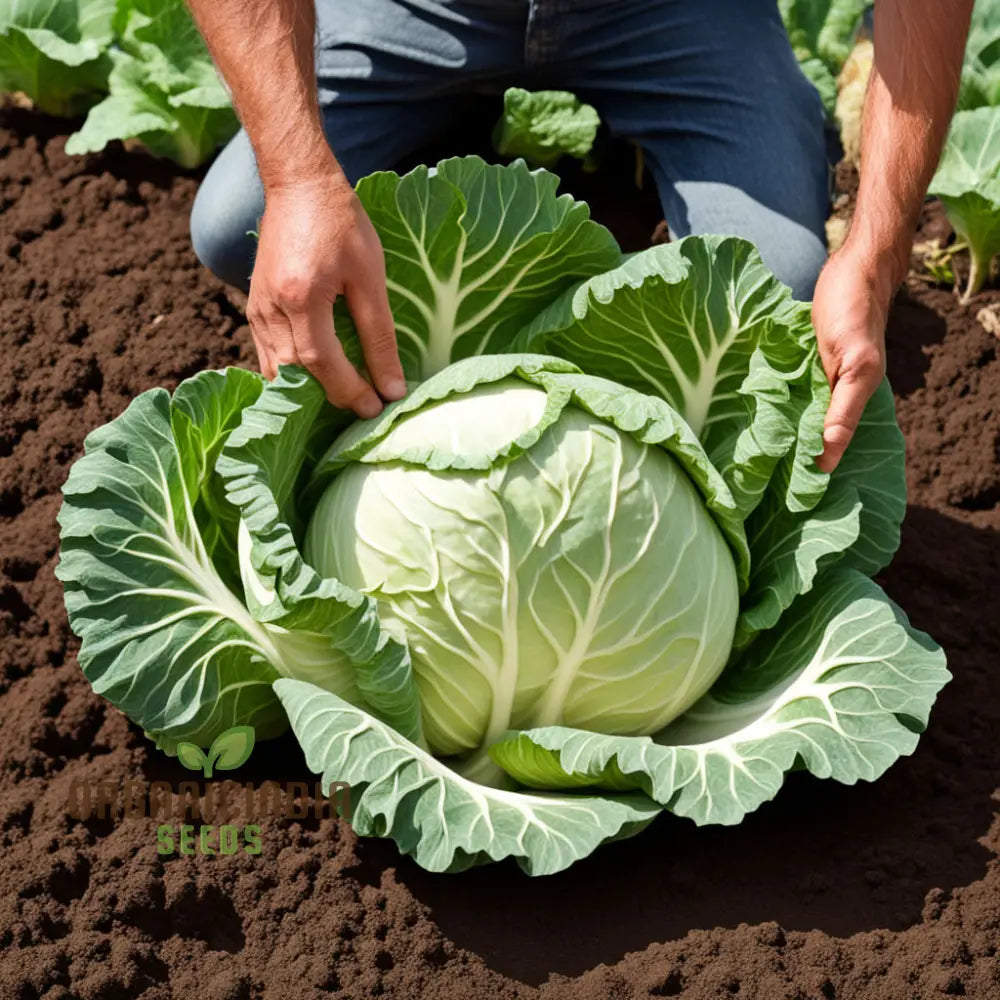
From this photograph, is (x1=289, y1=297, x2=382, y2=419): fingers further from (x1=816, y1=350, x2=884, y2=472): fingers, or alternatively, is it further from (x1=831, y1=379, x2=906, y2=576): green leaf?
(x1=831, y1=379, x2=906, y2=576): green leaf

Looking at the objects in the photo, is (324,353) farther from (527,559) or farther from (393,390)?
(527,559)

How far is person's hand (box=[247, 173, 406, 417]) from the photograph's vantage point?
3248 millimetres

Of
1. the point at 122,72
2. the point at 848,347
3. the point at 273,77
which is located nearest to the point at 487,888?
the point at 848,347

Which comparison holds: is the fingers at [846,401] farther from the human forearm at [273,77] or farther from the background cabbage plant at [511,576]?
the human forearm at [273,77]

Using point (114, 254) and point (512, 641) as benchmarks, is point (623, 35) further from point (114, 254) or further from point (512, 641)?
point (512, 641)

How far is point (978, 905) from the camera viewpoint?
327 centimetres

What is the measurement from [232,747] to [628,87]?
278 centimetres

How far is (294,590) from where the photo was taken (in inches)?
115

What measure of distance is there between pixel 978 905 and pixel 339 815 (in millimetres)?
1527

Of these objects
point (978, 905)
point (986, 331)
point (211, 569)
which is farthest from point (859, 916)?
point (986, 331)

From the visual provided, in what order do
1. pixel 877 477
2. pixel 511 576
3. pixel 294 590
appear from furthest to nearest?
pixel 877 477, pixel 511 576, pixel 294 590

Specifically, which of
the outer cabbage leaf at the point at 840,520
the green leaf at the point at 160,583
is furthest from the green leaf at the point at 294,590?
the outer cabbage leaf at the point at 840,520

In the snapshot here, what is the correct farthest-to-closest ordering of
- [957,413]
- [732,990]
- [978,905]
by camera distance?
[957,413] < [978,905] < [732,990]

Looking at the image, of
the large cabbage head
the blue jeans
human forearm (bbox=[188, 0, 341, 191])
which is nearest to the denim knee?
the blue jeans
